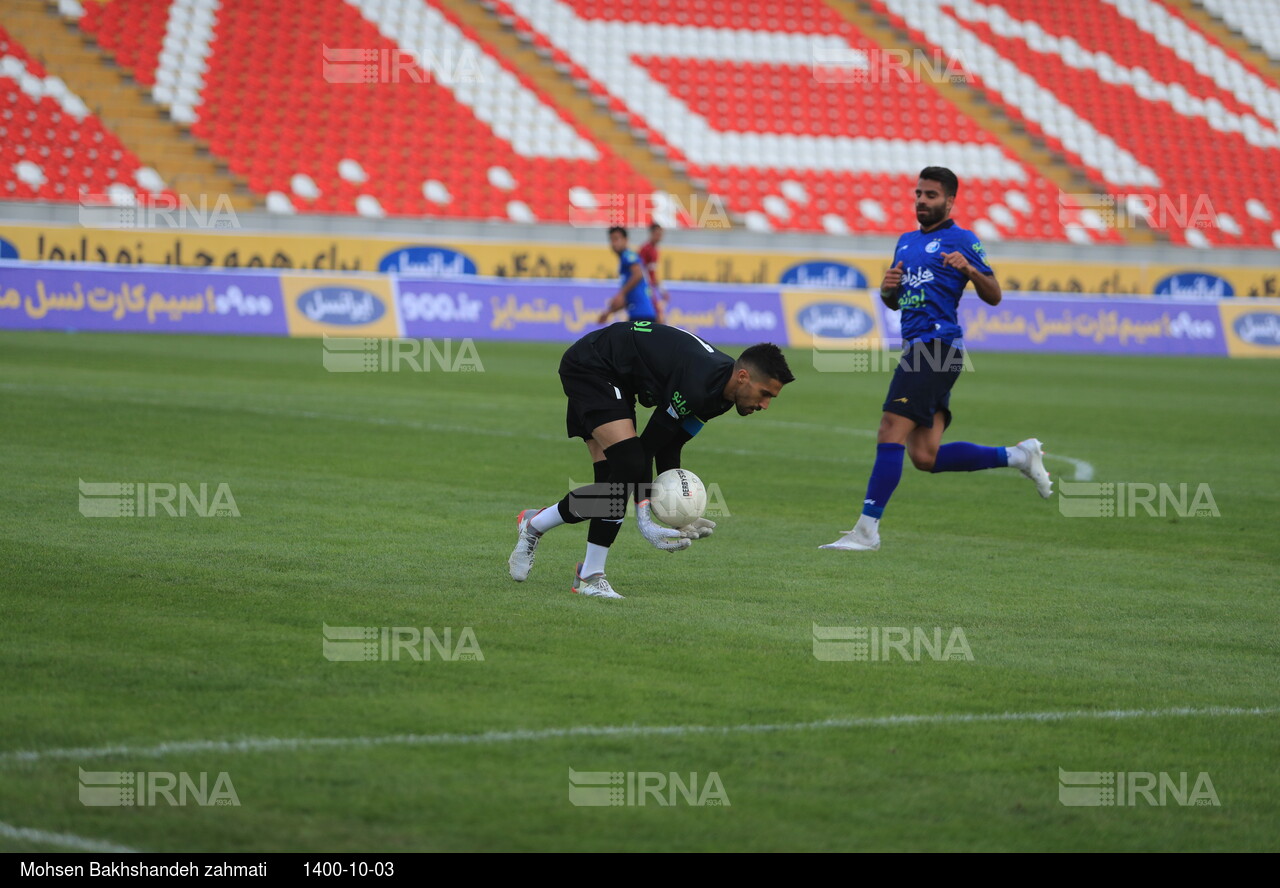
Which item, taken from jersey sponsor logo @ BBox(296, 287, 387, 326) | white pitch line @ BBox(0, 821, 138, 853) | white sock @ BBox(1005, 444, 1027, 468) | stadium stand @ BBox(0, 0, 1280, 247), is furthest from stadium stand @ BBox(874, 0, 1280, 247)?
white pitch line @ BBox(0, 821, 138, 853)

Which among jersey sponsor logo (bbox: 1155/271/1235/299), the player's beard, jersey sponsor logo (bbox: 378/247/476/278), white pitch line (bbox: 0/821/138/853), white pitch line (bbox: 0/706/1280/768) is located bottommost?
jersey sponsor logo (bbox: 1155/271/1235/299)

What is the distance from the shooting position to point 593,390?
7.43 metres

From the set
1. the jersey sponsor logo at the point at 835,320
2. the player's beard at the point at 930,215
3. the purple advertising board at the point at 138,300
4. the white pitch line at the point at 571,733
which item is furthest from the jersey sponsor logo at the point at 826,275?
the white pitch line at the point at 571,733

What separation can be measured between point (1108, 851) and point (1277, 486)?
9567 millimetres

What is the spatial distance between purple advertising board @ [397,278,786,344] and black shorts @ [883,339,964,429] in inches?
650

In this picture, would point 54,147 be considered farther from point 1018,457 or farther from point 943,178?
point 1018,457

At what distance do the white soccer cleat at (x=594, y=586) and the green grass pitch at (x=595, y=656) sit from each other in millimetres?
165

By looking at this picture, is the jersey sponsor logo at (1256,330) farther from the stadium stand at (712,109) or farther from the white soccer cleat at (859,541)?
the white soccer cleat at (859,541)

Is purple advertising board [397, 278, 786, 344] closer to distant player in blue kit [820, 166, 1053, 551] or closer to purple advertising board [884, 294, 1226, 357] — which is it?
purple advertising board [884, 294, 1226, 357]

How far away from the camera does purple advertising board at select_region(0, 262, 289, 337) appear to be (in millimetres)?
23344

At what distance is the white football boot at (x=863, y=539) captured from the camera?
9.23 m

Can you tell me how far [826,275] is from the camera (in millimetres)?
30922
